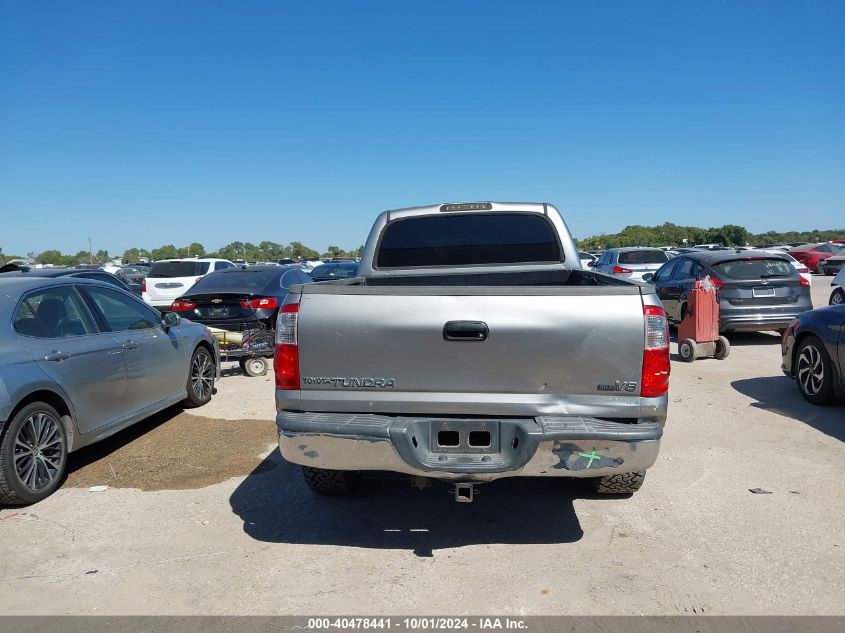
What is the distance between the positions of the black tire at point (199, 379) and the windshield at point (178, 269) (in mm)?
9382

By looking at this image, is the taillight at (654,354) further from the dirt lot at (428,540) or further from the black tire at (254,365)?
the black tire at (254,365)

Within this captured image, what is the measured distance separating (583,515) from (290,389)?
2.13m

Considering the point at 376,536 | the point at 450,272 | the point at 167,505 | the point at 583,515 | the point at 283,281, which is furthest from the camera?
the point at 283,281

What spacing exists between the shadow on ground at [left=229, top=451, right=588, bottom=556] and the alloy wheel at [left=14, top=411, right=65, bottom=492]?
1368 millimetres

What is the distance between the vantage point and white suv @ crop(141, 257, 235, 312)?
51.9 feet

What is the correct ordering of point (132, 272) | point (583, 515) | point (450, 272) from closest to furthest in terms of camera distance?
point (583, 515) → point (450, 272) → point (132, 272)

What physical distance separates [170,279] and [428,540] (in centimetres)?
1385

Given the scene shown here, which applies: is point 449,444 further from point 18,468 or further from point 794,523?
point 18,468

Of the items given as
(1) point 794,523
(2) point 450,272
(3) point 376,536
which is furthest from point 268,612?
(1) point 794,523

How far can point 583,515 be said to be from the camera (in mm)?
4219

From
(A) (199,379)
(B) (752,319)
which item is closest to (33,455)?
(A) (199,379)

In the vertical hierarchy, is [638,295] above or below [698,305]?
above

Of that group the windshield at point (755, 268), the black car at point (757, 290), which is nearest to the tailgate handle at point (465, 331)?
the black car at point (757, 290)

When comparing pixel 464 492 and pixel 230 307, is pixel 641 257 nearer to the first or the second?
pixel 230 307
